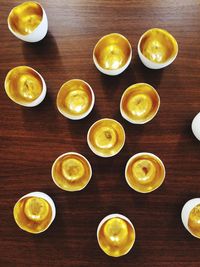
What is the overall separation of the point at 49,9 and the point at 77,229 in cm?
69

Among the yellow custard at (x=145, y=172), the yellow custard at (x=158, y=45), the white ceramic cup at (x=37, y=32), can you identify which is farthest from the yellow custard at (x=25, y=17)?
the yellow custard at (x=145, y=172)

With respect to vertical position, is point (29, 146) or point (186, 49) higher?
point (186, 49)

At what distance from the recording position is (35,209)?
3.21 feet

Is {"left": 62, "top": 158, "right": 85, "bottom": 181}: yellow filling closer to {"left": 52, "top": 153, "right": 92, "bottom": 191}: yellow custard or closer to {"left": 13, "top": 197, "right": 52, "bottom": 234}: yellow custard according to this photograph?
{"left": 52, "top": 153, "right": 92, "bottom": 191}: yellow custard

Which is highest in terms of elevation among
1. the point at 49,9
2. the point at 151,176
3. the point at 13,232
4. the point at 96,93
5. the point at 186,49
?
the point at 49,9

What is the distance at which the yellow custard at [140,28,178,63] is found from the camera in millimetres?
960

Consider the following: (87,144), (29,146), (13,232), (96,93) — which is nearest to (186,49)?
(96,93)

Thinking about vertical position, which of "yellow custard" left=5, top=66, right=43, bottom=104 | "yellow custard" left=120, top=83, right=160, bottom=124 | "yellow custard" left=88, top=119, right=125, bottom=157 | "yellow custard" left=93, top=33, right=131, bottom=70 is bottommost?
"yellow custard" left=88, top=119, right=125, bottom=157

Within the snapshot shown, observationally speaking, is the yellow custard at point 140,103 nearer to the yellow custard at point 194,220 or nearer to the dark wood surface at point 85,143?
the dark wood surface at point 85,143

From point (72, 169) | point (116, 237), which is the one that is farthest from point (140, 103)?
point (116, 237)

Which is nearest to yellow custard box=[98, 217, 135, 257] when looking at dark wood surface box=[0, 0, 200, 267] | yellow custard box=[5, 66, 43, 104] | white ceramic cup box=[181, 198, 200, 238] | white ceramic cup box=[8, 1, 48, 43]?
dark wood surface box=[0, 0, 200, 267]

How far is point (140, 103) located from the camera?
38.9 inches

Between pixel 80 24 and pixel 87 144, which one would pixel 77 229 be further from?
pixel 80 24

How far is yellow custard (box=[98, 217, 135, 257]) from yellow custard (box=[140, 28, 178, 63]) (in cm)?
49
